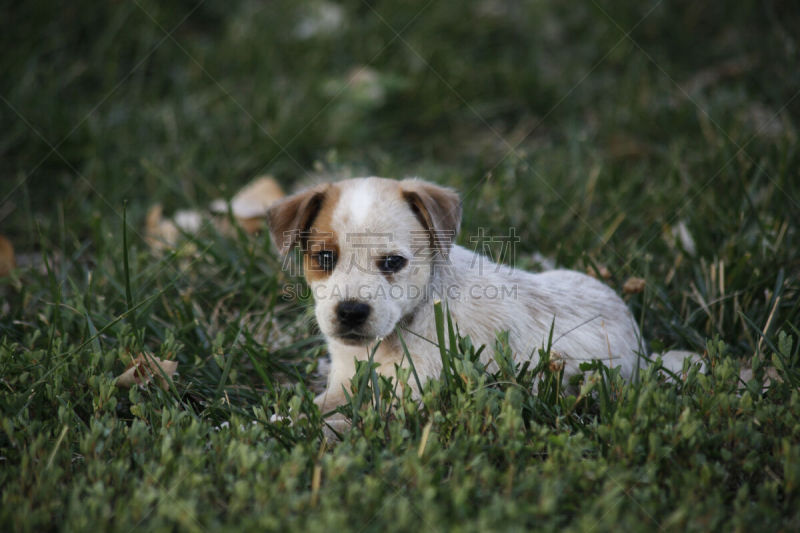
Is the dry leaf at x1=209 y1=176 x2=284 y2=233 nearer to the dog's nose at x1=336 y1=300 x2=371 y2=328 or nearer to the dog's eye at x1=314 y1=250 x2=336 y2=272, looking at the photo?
the dog's eye at x1=314 y1=250 x2=336 y2=272

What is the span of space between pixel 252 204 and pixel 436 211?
2424 mm

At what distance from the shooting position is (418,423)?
2912 millimetres

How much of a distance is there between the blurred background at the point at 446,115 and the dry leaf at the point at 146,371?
1.54 meters

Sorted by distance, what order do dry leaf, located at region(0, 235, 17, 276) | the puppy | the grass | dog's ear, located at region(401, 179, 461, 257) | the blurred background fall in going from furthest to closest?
the blurred background < dry leaf, located at region(0, 235, 17, 276) < dog's ear, located at region(401, 179, 461, 257) < the puppy < the grass

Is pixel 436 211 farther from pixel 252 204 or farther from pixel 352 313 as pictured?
pixel 252 204

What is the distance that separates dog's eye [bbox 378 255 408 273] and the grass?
38 cm

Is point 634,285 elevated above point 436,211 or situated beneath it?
situated beneath

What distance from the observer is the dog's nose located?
3178 mm

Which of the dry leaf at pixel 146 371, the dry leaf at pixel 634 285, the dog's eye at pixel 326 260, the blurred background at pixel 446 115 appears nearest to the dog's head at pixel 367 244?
the dog's eye at pixel 326 260

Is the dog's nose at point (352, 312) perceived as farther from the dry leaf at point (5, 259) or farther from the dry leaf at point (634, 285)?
the dry leaf at point (5, 259)

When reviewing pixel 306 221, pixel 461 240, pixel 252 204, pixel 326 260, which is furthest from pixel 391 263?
pixel 252 204

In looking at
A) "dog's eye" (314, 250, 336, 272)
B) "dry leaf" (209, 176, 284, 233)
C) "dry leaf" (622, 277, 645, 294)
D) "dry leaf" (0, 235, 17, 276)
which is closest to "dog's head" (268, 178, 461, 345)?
"dog's eye" (314, 250, 336, 272)

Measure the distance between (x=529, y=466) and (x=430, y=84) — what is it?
5488 millimetres

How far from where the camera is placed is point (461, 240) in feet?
15.8
